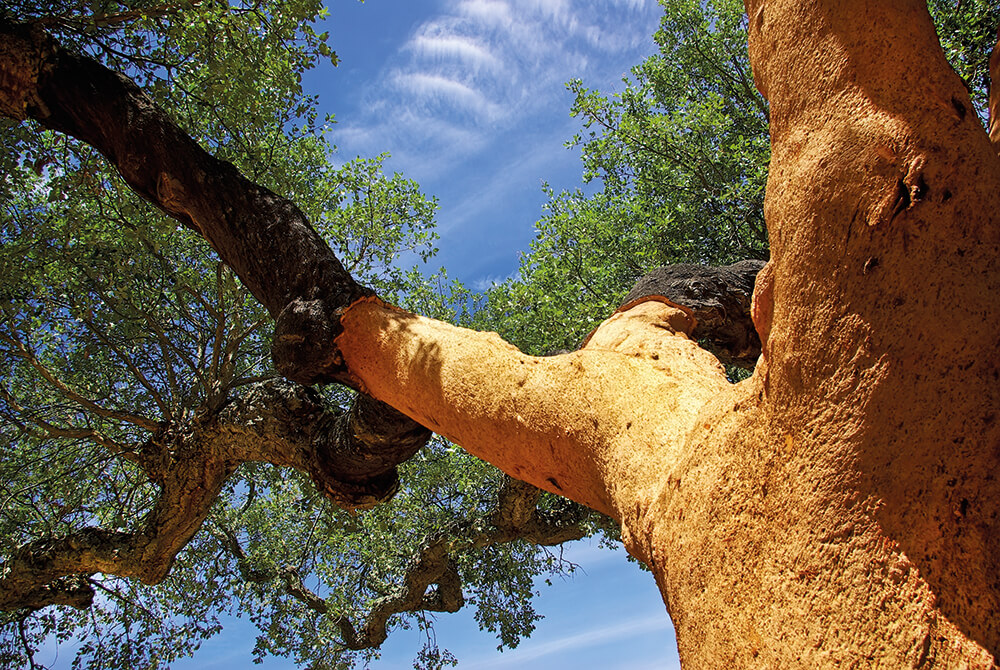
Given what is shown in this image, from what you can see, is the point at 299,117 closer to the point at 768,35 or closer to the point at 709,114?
the point at 709,114

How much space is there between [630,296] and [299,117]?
7648 millimetres

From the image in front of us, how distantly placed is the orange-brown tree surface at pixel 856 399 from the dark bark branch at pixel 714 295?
7.90 ft

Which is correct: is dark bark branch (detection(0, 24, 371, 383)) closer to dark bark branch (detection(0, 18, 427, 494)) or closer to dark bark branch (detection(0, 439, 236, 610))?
dark bark branch (detection(0, 18, 427, 494))

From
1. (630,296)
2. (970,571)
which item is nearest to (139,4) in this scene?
(630,296)

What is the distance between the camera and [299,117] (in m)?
10.2

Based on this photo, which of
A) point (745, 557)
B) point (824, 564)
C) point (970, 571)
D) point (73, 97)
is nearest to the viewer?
point (970, 571)

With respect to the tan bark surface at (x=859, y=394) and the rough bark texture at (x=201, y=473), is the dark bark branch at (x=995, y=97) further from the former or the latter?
the rough bark texture at (x=201, y=473)

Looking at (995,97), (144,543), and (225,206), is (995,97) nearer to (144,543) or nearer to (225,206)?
(225,206)

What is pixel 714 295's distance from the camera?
4977mm

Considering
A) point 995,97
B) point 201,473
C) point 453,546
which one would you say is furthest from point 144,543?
point 995,97

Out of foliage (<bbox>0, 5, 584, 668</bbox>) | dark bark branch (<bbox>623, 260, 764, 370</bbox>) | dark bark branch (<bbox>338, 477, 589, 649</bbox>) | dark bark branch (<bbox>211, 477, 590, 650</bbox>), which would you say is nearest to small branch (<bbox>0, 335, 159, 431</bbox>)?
foliage (<bbox>0, 5, 584, 668</bbox>)

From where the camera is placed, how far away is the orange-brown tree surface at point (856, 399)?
167 cm

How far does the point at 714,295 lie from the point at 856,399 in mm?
3347

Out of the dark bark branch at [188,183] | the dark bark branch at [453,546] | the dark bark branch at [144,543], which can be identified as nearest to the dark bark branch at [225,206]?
the dark bark branch at [188,183]
